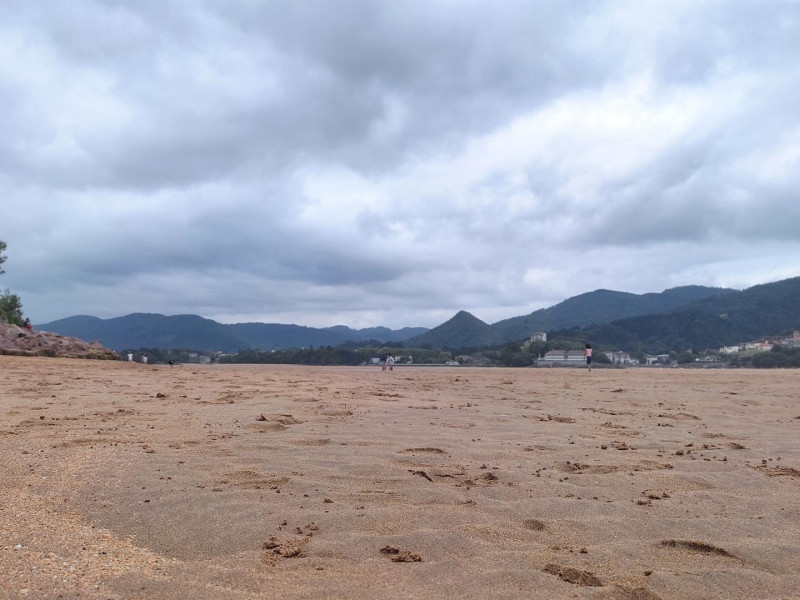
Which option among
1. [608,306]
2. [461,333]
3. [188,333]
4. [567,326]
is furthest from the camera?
[608,306]

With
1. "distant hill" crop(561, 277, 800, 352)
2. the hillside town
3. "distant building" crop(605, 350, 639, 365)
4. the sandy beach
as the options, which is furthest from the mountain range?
the sandy beach

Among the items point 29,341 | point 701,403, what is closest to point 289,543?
point 701,403

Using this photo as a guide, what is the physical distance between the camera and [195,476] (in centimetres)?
442

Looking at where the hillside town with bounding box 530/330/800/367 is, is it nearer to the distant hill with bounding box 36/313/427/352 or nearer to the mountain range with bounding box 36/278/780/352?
the mountain range with bounding box 36/278/780/352

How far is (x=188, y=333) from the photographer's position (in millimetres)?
73125

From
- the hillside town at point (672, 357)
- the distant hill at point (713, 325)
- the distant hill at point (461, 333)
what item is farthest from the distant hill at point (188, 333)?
the hillside town at point (672, 357)

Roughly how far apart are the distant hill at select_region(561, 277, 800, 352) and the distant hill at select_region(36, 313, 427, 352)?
3329 cm

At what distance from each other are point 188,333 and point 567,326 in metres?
48.3

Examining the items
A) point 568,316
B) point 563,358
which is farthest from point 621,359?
point 568,316

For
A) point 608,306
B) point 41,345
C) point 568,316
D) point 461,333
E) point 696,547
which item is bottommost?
point 696,547

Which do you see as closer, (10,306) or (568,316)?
(10,306)

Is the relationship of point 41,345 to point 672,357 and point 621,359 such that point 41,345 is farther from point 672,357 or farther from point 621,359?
point 672,357

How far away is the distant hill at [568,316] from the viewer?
60531 mm

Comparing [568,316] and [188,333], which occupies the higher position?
[568,316]
